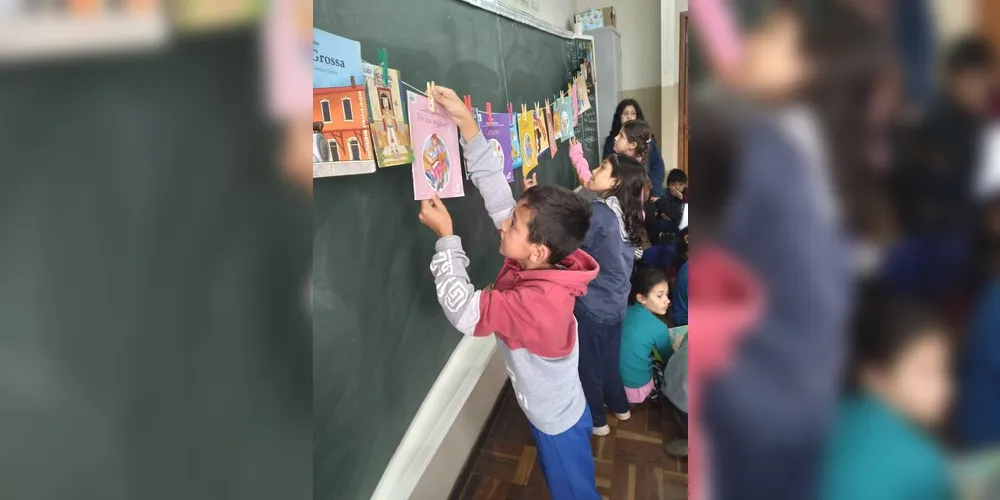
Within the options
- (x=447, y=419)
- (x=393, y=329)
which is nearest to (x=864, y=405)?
(x=393, y=329)

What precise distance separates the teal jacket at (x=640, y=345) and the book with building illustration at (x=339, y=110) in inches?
56.5

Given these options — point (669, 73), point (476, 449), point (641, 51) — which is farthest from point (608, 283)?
point (641, 51)

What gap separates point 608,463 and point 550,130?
1522 millimetres

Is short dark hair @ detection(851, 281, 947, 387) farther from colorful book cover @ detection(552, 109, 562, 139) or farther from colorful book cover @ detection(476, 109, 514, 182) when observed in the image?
colorful book cover @ detection(552, 109, 562, 139)

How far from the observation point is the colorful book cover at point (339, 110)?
2.77ft

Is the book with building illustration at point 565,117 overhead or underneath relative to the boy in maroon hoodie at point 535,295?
overhead

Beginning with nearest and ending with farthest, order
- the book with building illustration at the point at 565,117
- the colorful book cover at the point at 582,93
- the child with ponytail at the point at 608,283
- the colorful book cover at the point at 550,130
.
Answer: the child with ponytail at the point at 608,283
the colorful book cover at the point at 550,130
the book with building illustration at the point at 565,117
the colorful book cover at the point at 582,93

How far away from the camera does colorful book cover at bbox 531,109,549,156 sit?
2197mm

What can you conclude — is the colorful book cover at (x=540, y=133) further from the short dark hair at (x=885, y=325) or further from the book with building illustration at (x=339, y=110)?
the short dark hair at (x=885, y=325)

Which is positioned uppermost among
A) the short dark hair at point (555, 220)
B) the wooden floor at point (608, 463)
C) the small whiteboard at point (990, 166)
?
the small whiteboard at point (990, 166)

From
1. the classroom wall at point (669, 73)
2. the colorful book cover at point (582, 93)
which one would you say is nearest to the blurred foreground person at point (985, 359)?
the colorful book cover at point (582, 93)

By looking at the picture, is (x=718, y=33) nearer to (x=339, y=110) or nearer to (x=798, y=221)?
(x=798, y=221)

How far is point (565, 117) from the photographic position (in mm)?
2785

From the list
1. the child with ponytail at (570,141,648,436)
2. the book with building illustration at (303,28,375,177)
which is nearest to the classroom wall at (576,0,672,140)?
the child with ponytail at (570,141,648,436)
